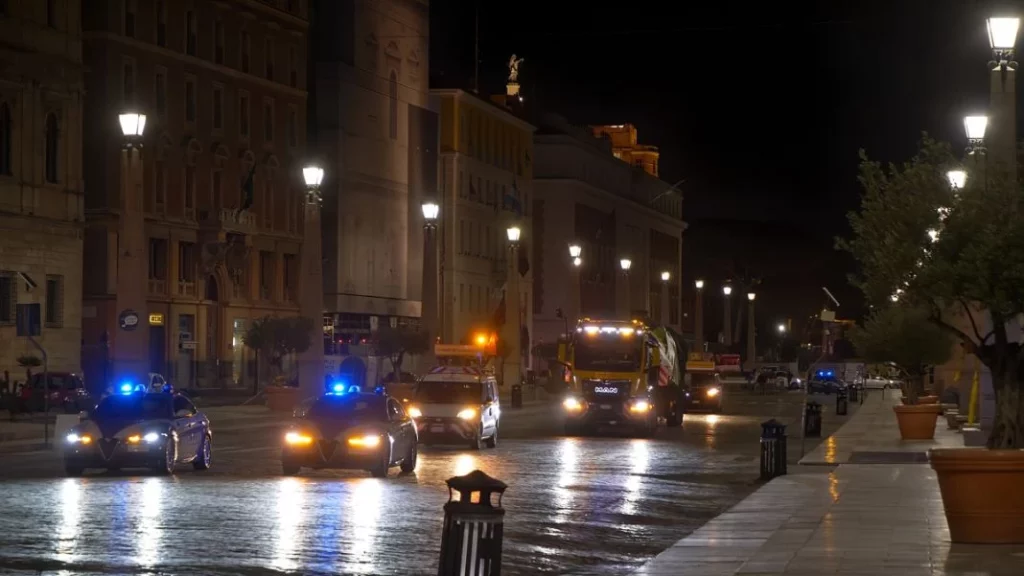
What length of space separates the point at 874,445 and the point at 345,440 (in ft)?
56.2

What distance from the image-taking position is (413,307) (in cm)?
10556

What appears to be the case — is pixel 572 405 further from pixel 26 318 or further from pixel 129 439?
pixel 129 439

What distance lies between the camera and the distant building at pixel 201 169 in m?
74.7

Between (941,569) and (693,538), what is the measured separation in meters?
4.43

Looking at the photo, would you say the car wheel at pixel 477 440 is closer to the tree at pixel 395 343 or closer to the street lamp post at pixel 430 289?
the street lamp post at pixel 430 289

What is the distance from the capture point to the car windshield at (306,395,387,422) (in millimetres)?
30922

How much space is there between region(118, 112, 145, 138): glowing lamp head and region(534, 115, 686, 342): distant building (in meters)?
82.8

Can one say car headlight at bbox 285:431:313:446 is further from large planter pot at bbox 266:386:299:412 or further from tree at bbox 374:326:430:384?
tree at bbox 374:326:430:384

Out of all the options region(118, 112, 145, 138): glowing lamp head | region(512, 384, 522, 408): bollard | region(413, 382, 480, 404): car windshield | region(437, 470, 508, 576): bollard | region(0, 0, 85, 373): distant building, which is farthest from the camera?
region(512, 384, 522, 408): bollard

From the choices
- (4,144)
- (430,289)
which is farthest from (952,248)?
(4,144)

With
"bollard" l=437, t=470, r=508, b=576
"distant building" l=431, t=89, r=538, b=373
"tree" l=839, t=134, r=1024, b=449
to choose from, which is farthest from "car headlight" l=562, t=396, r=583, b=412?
"distant building" l=431, t=89, r=538, b=373

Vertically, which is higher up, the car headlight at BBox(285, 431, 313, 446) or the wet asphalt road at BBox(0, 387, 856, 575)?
the car headlight at BBox(285, 431, 313, 446)

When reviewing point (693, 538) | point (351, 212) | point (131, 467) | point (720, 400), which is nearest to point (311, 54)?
point (351, 212)

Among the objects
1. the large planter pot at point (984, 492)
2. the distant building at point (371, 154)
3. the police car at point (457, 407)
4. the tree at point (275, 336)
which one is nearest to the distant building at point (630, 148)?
the distant building at point (371, 154)
